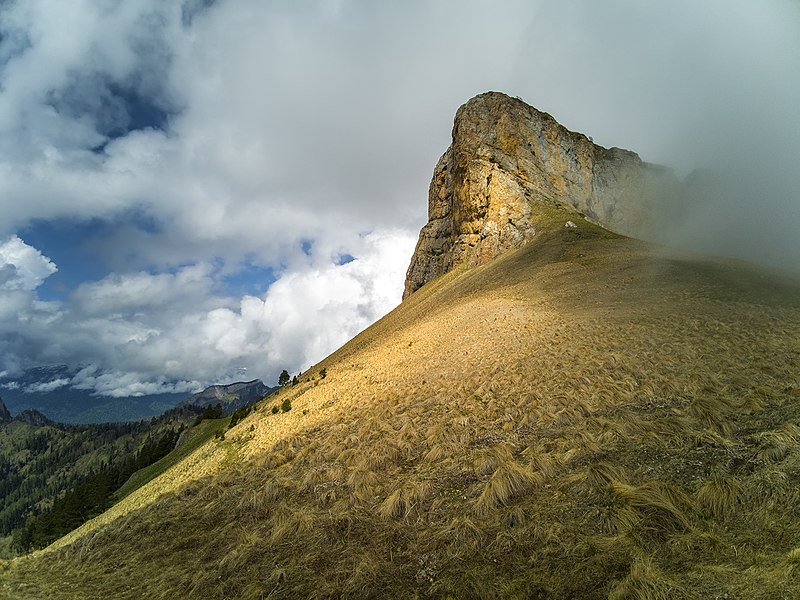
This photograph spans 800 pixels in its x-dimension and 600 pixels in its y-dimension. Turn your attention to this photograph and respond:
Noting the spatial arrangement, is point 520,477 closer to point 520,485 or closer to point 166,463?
point 520,485

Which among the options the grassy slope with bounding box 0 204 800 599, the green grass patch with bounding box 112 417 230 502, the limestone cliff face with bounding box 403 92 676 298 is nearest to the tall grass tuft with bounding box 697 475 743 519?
the grassy slope with bounding box 0 204 800 599

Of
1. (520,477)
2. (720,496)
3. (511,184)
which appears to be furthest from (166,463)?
(511,184)

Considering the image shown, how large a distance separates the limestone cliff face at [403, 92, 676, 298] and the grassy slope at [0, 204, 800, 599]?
4474cm

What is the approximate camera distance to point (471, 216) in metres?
72.7

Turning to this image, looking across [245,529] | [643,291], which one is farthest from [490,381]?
[643,291]

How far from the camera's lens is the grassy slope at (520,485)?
6.50m

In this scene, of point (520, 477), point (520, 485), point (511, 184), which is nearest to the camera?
point (520, 485)

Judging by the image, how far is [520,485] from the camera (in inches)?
Result: 369

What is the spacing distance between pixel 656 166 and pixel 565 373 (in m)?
124

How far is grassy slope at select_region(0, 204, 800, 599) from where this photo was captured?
6504 mm

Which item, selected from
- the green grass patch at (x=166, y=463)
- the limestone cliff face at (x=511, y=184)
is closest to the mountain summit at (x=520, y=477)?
the green grass patch at (x=166, y=463)

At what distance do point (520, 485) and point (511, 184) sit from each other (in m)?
66.8

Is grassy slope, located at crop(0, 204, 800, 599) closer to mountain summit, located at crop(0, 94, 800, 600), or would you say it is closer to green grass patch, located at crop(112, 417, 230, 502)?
mountain summit, located at crop(0, 94, 800, 600)

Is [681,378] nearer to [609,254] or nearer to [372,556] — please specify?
[372,556]
